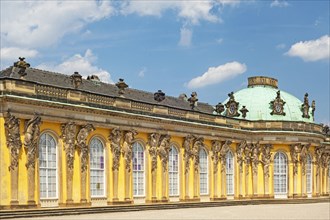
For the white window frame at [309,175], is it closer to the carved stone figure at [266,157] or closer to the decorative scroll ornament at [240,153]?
the carved stone figure at [266,157]

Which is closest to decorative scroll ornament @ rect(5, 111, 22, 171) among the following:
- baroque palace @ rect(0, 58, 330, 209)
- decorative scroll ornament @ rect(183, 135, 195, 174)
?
baroque palace @ rect(0, 58, 330, 209)

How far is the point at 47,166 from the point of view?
1176 inches

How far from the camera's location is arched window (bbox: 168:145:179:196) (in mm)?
38156

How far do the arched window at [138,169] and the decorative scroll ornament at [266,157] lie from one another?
539 inches

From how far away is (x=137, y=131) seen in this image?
34.9 meters

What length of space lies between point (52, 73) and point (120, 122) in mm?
4689

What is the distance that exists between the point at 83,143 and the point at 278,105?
70.3ft

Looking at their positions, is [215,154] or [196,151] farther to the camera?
[215,154]

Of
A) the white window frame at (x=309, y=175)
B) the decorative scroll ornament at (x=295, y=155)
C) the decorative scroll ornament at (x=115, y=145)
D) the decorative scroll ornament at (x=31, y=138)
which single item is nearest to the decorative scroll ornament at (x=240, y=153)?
the decorative scroll ornament at (x=295, y=155)

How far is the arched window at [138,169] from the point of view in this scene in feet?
116

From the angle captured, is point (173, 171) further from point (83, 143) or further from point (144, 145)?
point (83, 143)

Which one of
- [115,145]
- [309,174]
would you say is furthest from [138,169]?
[309,174]

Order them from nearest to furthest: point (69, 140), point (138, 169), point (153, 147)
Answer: point (69, 140), point (138, 169), point (153, 147)

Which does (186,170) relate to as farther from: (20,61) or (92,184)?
(20,61)
